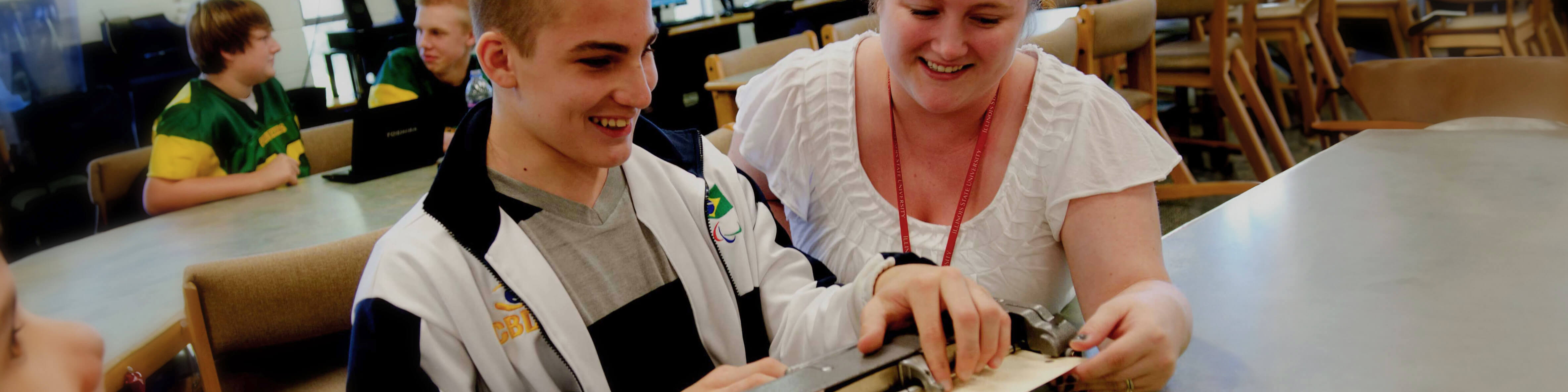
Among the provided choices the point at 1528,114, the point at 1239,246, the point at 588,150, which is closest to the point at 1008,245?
the point at 1239,246

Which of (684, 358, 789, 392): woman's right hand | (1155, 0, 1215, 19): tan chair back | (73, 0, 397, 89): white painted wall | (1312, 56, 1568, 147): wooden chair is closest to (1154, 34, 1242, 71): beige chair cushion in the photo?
(1155, 0, 1215, 19): tan chair back

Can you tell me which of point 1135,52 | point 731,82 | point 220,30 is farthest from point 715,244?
point 1135,52

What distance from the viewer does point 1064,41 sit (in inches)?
114

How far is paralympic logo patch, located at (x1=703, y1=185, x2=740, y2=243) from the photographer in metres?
1.08

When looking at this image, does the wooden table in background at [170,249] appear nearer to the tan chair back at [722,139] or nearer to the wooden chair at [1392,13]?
the tan chair back at [722,139]

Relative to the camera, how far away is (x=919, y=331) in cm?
80

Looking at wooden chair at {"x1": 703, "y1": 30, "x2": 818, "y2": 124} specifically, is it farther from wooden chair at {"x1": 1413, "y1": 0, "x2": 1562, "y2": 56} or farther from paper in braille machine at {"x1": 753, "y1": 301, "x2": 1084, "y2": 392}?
wooden chair at {"x1": 1413, "y1": 0, "x2": 1562, "y2": 56}

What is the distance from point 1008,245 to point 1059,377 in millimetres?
569

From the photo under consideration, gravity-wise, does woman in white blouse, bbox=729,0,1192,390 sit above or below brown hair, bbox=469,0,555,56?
below

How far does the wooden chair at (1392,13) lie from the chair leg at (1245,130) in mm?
2105

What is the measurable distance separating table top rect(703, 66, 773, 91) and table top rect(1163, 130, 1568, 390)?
1663mm

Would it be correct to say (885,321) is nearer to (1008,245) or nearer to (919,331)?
(919,331)

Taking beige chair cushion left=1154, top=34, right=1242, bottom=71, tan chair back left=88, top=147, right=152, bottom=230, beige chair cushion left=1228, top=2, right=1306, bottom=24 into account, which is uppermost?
tan chair back left=88, top=147, right=152, bottom=230

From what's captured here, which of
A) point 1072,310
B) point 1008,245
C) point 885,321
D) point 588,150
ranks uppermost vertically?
point 588,150
